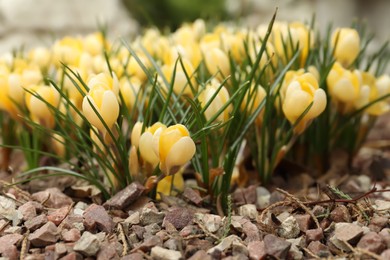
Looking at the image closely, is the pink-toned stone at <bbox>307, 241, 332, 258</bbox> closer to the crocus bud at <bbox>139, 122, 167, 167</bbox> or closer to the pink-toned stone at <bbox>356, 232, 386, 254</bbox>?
the pink-toned stone at <bbox>356, 232, 386, 254</bbox>

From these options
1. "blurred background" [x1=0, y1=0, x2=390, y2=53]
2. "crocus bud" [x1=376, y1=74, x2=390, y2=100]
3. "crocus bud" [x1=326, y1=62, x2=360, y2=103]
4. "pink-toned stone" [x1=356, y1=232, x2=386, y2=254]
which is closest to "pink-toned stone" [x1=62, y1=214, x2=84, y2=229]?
"pink-toned stone" [x1=356, y1=232, x2=386, y2=254]

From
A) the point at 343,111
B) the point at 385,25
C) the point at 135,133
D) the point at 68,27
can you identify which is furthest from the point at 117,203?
the point at 385,25

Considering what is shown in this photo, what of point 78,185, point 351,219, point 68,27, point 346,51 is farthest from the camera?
point 68,27

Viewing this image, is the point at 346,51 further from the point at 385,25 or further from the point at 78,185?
the point at 385,25

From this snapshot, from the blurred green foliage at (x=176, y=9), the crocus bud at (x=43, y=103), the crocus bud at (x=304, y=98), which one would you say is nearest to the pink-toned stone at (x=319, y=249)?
the crocus bud at (x=304, y=98)

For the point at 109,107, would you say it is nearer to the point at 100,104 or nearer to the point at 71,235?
the point at 100,104

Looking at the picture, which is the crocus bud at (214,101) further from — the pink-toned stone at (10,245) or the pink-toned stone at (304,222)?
the pink-toned stone at (10,245)
